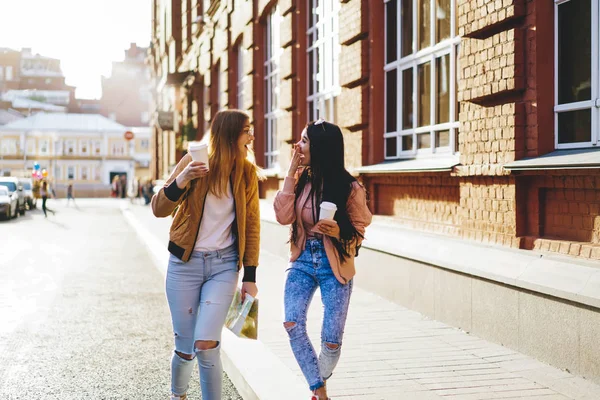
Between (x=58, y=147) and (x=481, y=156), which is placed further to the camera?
(x=58, y=147)

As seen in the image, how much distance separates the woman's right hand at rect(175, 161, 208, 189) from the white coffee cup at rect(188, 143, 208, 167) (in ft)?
0.10

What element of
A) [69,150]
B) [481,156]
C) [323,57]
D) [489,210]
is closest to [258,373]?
[489,210]

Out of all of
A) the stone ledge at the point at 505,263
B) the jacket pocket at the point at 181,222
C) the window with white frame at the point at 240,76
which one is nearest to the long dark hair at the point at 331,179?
the jacket pocket at the point at 181,222

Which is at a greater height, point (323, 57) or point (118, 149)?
point (118, 149)

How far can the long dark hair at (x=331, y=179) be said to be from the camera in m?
4.28

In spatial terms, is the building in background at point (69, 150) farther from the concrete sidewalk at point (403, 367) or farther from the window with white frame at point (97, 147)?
the concrete sidewalk at point (403, 367)

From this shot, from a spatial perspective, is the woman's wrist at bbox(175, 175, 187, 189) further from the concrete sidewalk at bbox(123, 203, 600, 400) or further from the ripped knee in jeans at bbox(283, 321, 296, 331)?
the concrete sidewalk at bbox(123, 203, 600, 400)

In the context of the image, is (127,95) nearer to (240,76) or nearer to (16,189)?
(16,189)

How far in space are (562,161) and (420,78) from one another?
3.49 meters

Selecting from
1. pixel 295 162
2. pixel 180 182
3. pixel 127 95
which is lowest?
pixel 180 182

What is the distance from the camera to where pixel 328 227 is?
416 cm

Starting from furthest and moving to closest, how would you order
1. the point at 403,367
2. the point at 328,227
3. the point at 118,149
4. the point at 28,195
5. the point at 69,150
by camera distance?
the point at 118,149 → the point at 69,150 → the point at 28,195 → the point at 403,367 → the point at 328,227

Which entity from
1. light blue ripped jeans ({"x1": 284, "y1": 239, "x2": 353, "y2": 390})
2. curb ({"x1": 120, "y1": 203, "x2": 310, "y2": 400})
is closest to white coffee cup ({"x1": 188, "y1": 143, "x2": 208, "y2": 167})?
light blue ripped jeans ({"x1": 284, "y1": 239, "x2": 353, "y2": 390})

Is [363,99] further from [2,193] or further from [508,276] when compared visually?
[2,193]
